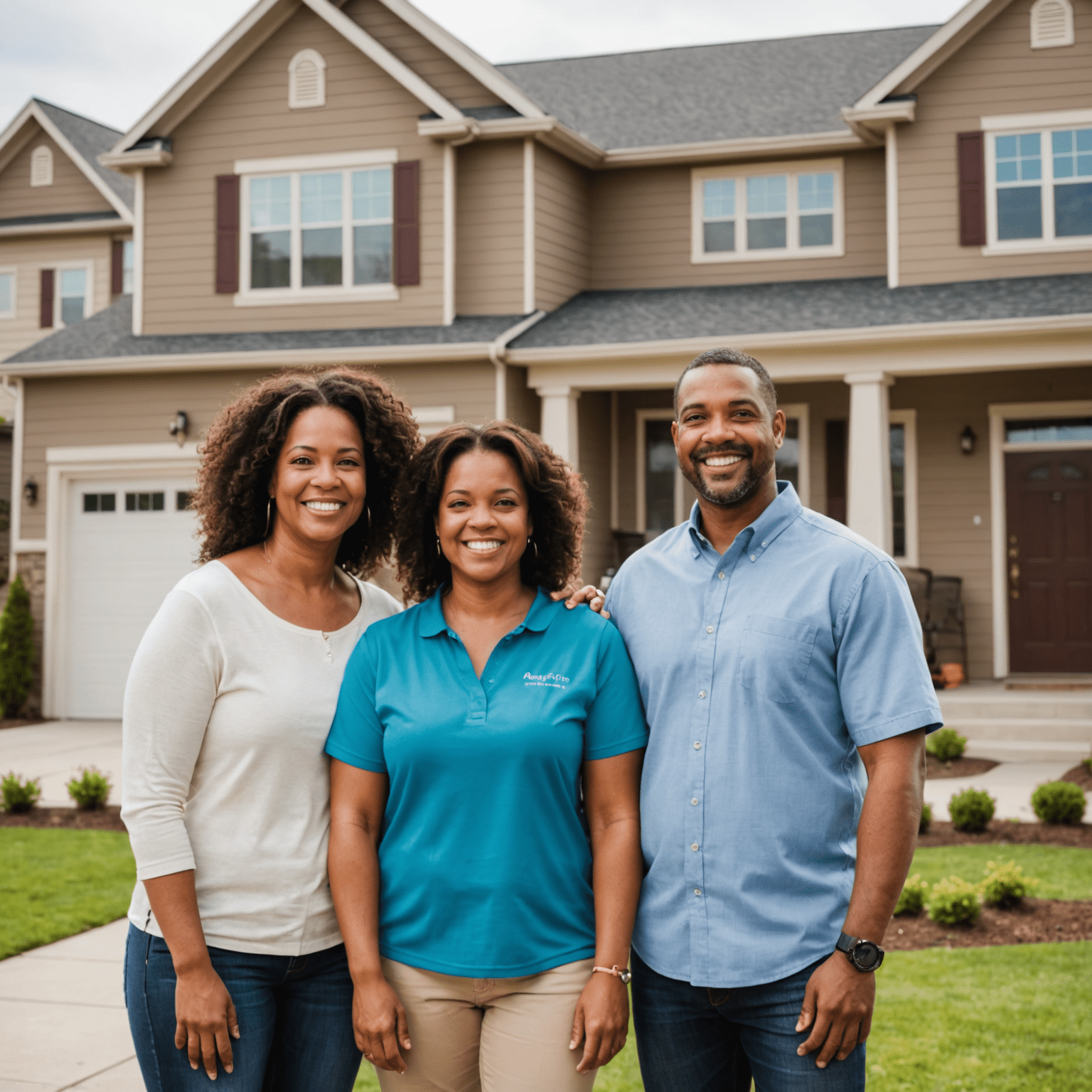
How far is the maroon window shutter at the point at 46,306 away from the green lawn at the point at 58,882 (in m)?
14.2

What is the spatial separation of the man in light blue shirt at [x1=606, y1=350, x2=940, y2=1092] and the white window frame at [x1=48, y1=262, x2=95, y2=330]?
19214 millimetres

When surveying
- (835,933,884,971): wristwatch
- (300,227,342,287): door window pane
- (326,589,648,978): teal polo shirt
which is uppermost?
(300,227,342,287): door window pane

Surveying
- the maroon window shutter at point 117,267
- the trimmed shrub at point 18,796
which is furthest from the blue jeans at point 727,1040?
the maroon window shutter at point 117,267

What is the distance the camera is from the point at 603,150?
1345 centimetres

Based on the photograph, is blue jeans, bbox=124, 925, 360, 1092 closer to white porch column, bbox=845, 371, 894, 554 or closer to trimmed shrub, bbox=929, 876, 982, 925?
trimmed shrub, bbox=929, 876, 982, 925

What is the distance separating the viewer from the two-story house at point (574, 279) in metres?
12.0

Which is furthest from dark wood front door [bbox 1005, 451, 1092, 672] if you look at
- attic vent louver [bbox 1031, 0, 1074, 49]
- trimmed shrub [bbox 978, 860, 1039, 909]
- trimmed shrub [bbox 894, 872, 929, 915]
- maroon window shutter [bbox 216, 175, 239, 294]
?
maroon window shutter [bbox 216, 175, 239, 294]

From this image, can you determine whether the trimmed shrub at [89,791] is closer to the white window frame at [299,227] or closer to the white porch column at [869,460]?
the white window frame at [299,227]

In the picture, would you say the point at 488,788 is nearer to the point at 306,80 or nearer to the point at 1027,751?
the point at 1027,751

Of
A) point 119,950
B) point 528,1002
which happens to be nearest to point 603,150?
point 119,950

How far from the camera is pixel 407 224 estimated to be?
40.9 ft

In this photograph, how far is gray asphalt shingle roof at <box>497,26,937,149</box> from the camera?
13711mm

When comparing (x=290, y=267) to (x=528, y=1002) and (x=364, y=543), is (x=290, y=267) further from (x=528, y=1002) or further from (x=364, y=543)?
(x=528, y=1002)

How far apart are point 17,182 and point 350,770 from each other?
20773mm
